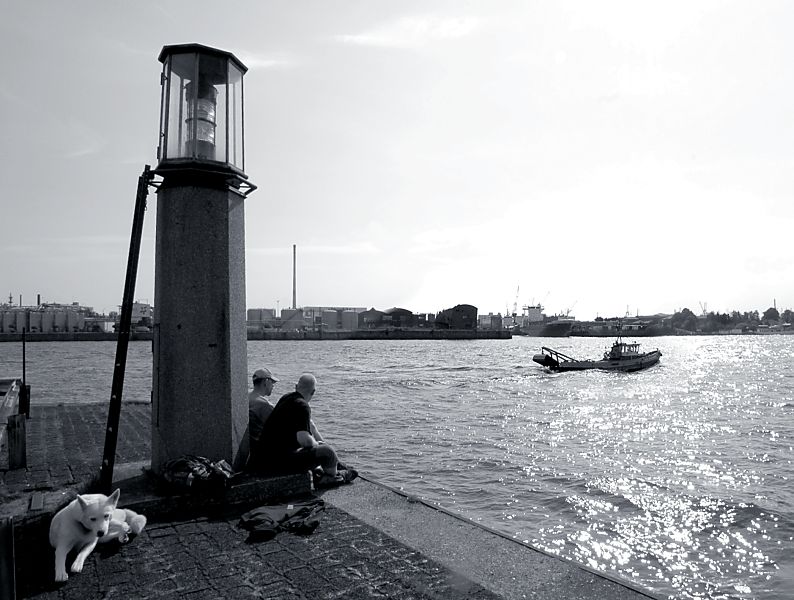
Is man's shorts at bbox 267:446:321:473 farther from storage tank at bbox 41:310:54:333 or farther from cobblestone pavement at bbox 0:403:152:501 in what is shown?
storage tank at bbox 41:310:54:333

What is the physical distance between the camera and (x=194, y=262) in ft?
17.7

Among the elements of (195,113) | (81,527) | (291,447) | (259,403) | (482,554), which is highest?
(195,113)

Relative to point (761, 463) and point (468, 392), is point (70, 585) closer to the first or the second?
point (761, 463)

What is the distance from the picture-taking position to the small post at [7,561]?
9.60ft

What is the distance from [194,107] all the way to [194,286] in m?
1.73

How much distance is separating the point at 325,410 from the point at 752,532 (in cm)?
1564

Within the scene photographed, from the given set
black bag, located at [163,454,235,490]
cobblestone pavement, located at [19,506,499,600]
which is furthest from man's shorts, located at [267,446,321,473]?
cobblestone pavement, located at [19,506,499,600]

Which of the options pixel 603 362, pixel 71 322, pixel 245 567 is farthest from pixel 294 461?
pixel 71 322

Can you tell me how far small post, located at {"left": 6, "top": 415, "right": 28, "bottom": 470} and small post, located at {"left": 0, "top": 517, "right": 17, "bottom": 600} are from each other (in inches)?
180

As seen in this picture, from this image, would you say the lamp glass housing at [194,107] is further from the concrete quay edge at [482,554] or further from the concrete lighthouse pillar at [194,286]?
the concrete quay edge at [482,554]

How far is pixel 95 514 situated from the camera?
13.0ft

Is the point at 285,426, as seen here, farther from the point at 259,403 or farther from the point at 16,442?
the point at 16,442

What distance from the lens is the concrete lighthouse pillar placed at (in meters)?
5.36

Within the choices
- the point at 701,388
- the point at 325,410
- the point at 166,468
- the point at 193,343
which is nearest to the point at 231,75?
the point at 193,343
